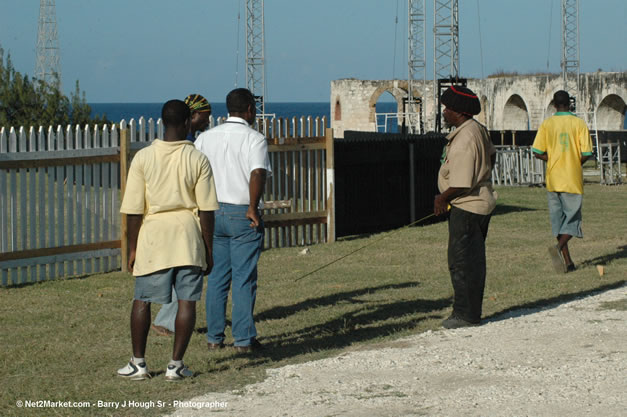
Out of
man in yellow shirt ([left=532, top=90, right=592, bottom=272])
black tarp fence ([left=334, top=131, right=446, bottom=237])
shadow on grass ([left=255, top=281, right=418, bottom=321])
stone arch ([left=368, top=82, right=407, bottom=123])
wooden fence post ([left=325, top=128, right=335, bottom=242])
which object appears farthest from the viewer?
stone arch ([left=368, top=82, right=407, bottom=123])

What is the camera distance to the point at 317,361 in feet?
21.4

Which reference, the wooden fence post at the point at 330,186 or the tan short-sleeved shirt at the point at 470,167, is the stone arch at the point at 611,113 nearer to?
the wooden fence post at the point at 330,186

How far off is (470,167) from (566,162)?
3.53m

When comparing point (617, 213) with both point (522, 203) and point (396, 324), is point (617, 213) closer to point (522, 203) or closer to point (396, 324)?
point (522, 203)

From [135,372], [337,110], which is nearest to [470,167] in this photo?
[135,372]

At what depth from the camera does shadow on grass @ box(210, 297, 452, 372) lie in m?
7.00

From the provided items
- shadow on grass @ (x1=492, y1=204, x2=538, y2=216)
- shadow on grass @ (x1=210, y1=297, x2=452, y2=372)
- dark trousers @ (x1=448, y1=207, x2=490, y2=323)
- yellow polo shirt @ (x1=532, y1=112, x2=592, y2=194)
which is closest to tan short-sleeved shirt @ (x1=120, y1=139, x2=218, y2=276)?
shadow on grass @ (x1=210, y1=297, x2=452, y2=372)

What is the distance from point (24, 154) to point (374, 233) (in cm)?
622

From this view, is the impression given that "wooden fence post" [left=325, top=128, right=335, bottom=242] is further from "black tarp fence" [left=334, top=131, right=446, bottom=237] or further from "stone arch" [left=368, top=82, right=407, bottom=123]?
"stone arch" [left=368, top=82, right=407, bottom=123]

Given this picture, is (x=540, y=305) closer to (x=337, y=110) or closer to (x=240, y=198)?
(x=240, y=198)

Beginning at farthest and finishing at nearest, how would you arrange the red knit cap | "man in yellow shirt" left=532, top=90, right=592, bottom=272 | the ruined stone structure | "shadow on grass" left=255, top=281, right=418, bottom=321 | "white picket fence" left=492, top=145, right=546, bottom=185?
the ruined stone structure
"white picket fence" left=492, top=145, right=546, bottom=185
"man in yellow shirt" left=532, top=90, right=592, bottom=272
"shadow on grass" left=255, top=281, right=418, bottom=321
the red knit cap

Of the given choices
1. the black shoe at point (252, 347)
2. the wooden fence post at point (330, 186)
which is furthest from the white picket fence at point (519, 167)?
the black shoe at point (252, 347)

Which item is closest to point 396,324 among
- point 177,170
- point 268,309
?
point 268,309

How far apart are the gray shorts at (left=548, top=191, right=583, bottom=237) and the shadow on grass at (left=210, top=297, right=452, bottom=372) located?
6.97 feet
